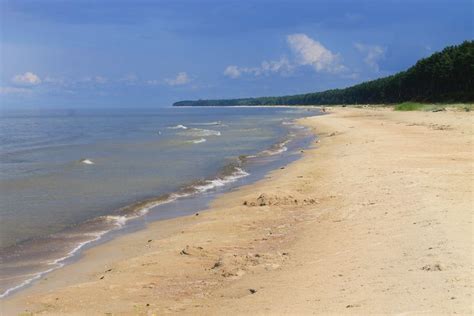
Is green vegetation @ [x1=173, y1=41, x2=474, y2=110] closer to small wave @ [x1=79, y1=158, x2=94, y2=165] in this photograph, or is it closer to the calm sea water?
the calm sea water

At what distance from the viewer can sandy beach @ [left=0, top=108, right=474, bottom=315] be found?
650cm

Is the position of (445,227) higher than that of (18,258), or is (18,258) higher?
(445,227)

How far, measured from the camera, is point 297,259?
8.77 m

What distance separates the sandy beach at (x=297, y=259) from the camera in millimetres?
6504

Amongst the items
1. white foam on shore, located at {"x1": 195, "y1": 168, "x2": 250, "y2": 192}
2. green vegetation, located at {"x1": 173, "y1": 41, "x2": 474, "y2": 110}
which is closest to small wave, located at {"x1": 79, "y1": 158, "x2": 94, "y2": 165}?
white foam on shore, located at {"x1": 195, "y1": 168, "x2": 250, "y2": 192}

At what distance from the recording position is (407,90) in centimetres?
11012

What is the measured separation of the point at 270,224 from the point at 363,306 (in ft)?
20.1

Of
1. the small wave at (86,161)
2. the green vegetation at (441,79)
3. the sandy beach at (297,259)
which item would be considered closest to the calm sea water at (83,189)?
the small wave at (86,161)

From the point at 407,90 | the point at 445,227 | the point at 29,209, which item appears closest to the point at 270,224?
the point at 445,227

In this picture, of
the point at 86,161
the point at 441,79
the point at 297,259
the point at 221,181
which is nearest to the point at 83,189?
the point at 221,181

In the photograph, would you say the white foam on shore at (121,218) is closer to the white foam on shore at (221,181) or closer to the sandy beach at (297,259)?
the white foam on shore at (221,181)

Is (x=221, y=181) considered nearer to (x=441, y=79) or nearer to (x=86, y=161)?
(x=86, y=161)

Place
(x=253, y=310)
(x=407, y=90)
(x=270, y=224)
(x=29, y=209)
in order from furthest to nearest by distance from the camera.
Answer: (x=407, y=90)
(x=29, y=209)
(x=270, y=224)
(x=253, y=310)

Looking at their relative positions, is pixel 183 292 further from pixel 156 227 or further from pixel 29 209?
pixel 29 209
